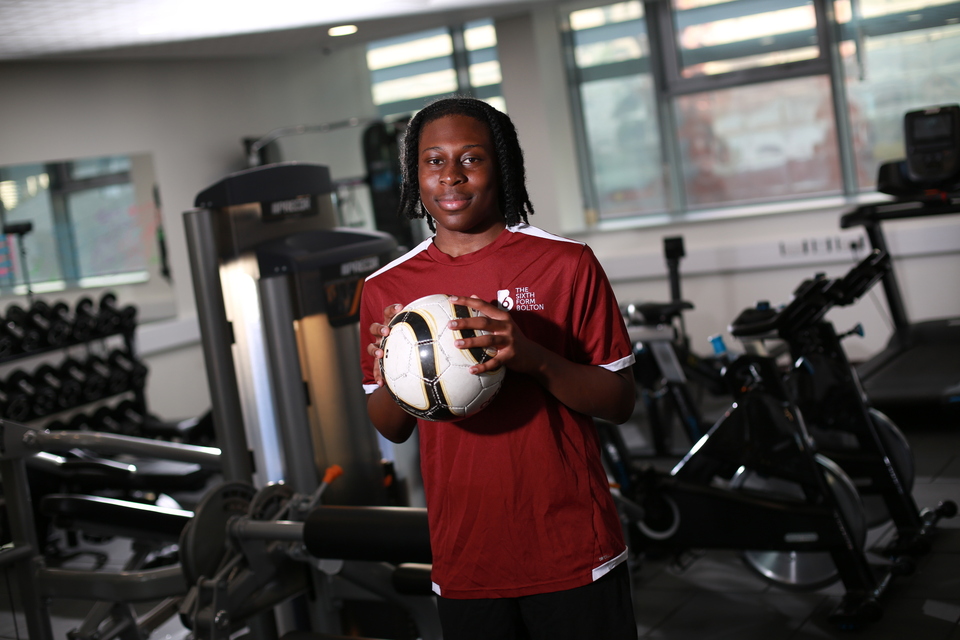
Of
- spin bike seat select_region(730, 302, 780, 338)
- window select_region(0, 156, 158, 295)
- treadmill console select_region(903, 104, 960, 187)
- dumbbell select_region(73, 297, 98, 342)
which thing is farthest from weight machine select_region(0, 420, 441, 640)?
window select_region(0, 156, 158, 295)

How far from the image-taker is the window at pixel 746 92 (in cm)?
638

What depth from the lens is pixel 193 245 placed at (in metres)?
2.71

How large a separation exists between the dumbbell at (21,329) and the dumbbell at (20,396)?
6.0 inches

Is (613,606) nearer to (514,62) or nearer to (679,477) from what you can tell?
(679,477)

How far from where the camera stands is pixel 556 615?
1.29 m

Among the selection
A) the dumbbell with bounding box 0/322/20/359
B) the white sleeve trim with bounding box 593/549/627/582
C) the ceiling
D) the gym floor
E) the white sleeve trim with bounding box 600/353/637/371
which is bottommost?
the gym floor

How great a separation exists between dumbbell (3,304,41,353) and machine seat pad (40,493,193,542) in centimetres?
242

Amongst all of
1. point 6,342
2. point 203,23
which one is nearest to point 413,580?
point 6,342

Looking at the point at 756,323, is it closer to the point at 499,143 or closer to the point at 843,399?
the point at 843,399

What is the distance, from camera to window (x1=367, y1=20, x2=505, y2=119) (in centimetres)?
773

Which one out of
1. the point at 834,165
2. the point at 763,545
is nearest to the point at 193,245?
the point at 763,545

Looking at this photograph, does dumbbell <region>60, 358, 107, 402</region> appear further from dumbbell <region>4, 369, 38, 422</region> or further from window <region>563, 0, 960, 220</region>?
window <region>563, 0, 960, 220</region>

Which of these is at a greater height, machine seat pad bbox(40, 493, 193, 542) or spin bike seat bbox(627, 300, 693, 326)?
spin bike seat bbox(627, 300, 693, 326)

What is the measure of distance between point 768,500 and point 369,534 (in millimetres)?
1531
